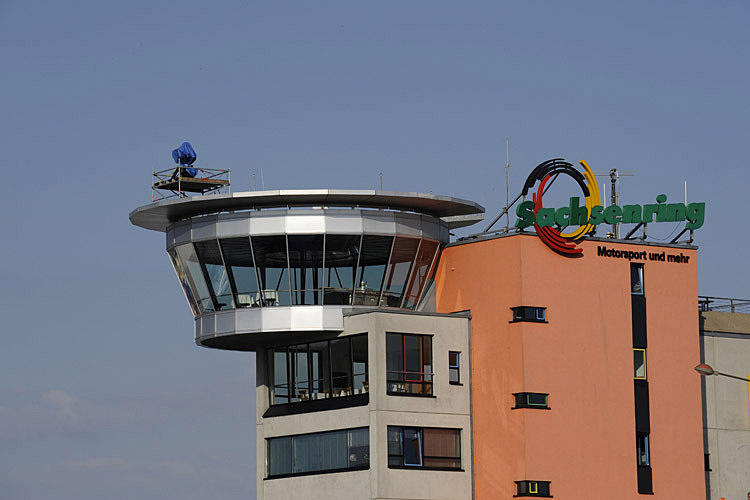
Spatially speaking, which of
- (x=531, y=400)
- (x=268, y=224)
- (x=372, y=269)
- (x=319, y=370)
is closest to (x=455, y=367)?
(x=531, y=400)

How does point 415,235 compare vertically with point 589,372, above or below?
above

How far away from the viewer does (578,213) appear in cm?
6000

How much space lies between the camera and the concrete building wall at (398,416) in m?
58.2

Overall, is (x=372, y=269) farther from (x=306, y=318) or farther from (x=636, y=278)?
(x=636, y=278)

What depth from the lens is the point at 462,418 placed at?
60.2 m

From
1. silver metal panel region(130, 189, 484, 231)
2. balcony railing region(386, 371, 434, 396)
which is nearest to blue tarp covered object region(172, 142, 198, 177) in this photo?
silver metal panel region(130, 189, 484, 231)

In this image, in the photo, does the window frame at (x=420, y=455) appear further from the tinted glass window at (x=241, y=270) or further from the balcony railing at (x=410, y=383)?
the tinted glass window at (x=241, y=270)

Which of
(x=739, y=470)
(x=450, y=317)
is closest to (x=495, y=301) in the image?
(x=450, y=317)

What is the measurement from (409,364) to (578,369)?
668 centimetres

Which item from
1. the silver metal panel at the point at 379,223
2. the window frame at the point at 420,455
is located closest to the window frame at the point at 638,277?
the window frame at the point at 420,455

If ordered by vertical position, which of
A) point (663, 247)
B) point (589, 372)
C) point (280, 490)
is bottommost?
point (280, 490)

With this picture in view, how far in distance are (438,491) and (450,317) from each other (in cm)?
696

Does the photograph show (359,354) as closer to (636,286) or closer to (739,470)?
(636,286)

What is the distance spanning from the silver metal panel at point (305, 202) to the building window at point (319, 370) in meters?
5.52
